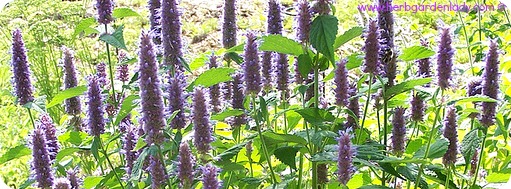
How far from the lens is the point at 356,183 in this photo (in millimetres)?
2539

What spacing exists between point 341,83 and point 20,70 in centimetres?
127

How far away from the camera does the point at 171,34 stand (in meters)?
2.62

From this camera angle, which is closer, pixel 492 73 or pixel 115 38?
pixel 492 73

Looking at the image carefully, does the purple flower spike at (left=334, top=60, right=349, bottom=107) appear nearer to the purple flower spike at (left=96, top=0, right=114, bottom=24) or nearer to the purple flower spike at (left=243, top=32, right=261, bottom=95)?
the purple flower spike at (left=243, top=32, right=261, bottom=95)

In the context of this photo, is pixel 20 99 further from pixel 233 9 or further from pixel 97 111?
pixel 233 9

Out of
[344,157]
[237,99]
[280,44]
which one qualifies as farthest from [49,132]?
[344,157]

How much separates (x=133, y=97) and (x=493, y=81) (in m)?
1.15

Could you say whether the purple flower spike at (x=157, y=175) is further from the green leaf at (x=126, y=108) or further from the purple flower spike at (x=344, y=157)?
the purple flower spike at (x=344, y=157)

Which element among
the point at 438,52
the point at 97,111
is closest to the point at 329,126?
the point at 438,52

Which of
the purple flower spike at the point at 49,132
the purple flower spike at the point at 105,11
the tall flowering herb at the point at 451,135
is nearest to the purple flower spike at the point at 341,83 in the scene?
the tall flowering herb at the point at 451,135

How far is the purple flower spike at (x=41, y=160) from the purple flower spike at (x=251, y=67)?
2.15 ft

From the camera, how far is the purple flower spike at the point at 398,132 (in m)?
2.44

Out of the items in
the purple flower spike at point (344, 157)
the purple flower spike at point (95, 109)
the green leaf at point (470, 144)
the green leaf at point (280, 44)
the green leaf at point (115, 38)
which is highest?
the green leaf at point (115, 38)

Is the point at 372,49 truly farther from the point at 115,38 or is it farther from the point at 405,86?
the point at 115,38
